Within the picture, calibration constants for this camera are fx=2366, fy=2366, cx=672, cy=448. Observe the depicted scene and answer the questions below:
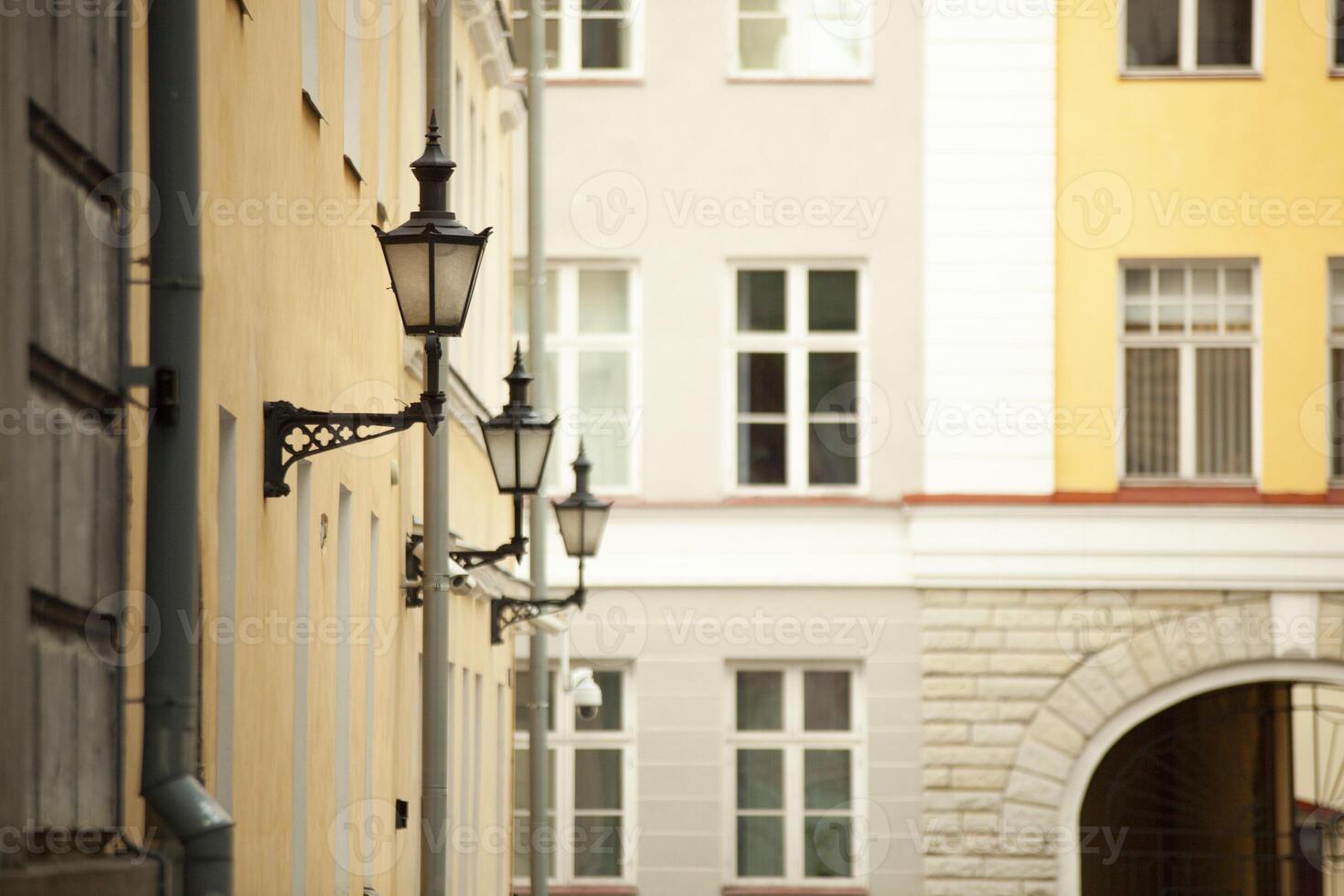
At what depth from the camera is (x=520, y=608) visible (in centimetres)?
1883

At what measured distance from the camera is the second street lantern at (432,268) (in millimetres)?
8801

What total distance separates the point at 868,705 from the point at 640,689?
2372 millimetres

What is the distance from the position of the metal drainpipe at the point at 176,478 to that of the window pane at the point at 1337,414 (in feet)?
65.7

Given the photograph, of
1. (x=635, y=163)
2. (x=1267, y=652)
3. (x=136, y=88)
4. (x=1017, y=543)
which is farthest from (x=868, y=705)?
(x=136, y=88)

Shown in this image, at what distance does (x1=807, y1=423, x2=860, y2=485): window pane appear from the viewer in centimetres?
2498

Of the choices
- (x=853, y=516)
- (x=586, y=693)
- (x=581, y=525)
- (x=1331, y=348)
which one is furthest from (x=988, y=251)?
(x=581, y=525)

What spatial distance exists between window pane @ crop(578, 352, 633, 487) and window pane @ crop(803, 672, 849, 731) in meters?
2.90

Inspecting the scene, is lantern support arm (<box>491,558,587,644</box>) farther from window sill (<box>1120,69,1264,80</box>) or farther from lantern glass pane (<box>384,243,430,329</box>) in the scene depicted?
window sill (<box>1120,69,1264,80</box>)

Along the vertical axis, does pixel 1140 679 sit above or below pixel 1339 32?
below

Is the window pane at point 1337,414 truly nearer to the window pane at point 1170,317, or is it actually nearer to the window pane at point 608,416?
the window pane at point 1170,317

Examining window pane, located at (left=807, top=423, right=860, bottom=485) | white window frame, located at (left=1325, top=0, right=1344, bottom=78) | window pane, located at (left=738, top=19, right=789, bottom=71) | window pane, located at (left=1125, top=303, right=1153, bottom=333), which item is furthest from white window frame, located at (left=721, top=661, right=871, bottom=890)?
white window frame, located at (left=1325, top=0, right=1344, bottom=78)

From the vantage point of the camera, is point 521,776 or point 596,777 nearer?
point 596,777

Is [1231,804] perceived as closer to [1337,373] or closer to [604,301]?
[1337,373]

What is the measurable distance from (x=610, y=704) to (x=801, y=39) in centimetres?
733
